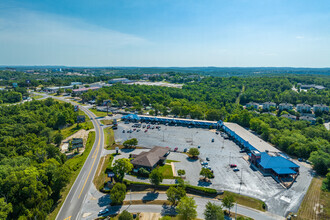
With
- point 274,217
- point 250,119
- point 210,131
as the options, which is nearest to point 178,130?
point 210,131

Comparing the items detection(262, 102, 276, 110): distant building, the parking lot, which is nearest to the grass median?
the parking lot

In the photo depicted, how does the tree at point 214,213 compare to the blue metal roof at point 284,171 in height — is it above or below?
above

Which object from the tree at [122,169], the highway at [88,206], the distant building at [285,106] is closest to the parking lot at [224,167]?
the highway at [88,206]

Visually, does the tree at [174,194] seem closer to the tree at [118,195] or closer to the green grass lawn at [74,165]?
the tree at [118,195]

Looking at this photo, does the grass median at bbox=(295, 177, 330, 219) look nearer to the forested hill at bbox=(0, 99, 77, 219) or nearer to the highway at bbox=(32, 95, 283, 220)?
the highway at bbox=(32, 95, 283, 220)

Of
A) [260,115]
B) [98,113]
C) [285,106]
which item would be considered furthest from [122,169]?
[285,106]

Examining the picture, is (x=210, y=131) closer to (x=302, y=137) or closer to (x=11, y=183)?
(x=302, y=137)
